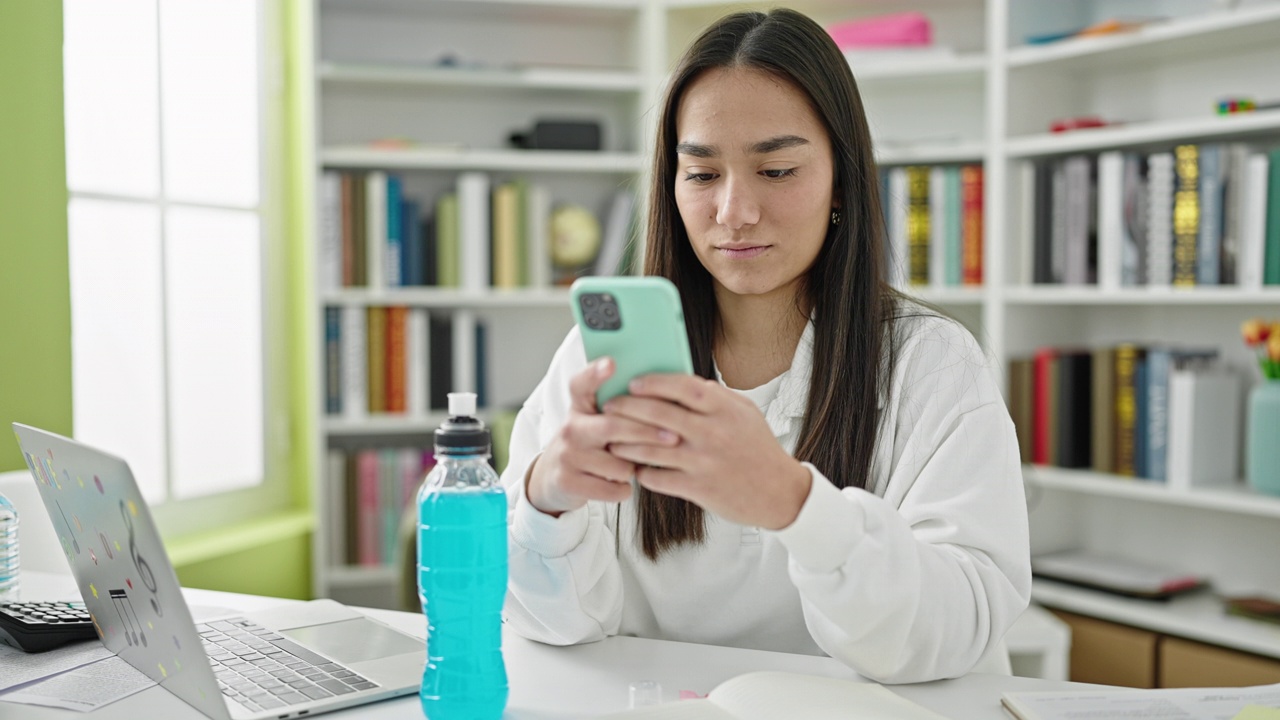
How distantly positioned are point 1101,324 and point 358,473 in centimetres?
193

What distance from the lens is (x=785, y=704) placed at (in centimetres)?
88

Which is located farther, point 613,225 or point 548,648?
point 613,225

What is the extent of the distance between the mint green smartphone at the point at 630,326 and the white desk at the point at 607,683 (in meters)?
0.30

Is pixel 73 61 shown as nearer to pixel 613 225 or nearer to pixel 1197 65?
pixel 613 225

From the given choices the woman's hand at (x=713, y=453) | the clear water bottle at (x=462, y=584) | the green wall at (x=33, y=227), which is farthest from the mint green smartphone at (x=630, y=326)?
the green wall at (x=33, y=227)

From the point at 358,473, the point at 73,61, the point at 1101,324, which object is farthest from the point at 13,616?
the point at 1101,324

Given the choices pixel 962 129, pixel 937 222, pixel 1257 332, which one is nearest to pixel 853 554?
pixel 1257 332

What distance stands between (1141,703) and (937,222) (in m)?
1.93

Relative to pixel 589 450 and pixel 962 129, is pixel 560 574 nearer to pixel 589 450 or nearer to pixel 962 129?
pixel 589 450

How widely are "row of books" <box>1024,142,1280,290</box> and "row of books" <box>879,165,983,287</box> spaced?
0.46ft

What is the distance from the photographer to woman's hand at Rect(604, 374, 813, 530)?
0.83 metres

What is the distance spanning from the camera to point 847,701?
897mm

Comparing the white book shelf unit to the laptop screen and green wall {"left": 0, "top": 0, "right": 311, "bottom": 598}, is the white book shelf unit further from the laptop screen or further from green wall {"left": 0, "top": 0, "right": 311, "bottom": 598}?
the laptop screen

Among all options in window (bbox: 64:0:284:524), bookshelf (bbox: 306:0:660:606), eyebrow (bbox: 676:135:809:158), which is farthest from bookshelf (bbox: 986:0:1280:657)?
window (bbox: 64:0:284:524)
